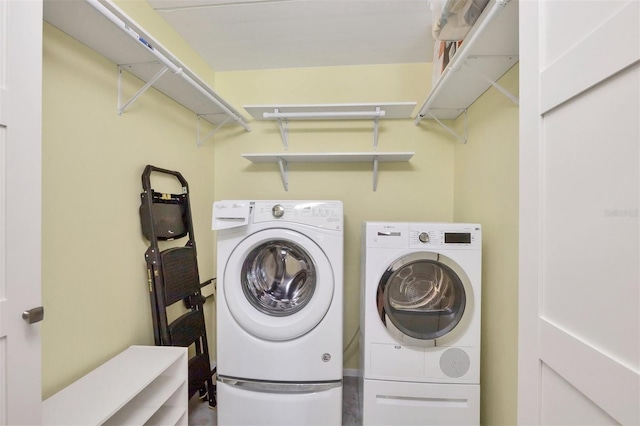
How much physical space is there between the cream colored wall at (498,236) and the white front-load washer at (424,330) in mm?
119

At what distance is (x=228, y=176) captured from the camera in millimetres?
2264

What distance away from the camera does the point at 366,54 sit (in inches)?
77.6

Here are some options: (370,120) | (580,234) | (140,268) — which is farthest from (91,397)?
(370,120)

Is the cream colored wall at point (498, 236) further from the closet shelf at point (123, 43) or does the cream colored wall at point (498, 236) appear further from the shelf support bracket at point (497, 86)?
the closet shelf at point (123, 43)

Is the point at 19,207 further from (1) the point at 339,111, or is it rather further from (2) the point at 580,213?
(1) the point at 339,111

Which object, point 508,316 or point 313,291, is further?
point 313,291

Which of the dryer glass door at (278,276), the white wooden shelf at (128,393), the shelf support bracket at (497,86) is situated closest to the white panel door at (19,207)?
the white wooden shelf at (128,393)

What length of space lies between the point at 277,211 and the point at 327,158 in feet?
2.36

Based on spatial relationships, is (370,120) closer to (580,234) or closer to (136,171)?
(136,171)

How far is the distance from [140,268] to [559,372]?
1.72m

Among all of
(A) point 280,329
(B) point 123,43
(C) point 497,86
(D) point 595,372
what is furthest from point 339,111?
(D) point 595,372

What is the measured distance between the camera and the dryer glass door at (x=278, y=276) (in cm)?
157

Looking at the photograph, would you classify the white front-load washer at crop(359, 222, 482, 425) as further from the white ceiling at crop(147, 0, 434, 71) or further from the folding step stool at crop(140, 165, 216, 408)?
the white ceiling at crop(147, 0, 434, 71)

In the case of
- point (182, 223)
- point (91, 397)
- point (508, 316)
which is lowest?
point (91, 397)
